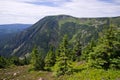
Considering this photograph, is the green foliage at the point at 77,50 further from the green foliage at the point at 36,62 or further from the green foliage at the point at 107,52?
the green foliage at the point at 107,52

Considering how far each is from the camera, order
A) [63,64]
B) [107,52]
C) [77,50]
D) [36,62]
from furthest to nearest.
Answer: [77,50] < [36,62] < [63,64] < [107,52]

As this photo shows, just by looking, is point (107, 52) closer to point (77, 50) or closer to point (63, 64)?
point (63, 64)

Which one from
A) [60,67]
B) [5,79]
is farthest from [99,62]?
[5,79]

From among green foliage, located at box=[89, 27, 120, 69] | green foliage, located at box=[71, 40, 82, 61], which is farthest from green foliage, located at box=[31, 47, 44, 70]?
green foliage, located at box=[89, 27, 120, 69]

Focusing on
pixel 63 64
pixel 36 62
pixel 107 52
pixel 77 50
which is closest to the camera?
pixel 107 52

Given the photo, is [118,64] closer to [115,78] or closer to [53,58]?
[115,78]

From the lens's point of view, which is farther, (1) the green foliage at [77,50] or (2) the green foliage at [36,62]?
(1) the green foliage at [77,50]

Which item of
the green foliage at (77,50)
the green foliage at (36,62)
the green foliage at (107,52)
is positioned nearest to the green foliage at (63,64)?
the green foliage at (107,52)

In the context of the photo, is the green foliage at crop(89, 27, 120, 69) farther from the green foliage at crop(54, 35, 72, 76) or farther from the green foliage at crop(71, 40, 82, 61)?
the green foliage at crop(71, 40, 82, 61)

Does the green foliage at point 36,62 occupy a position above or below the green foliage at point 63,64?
below

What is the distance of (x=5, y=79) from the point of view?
46.1m

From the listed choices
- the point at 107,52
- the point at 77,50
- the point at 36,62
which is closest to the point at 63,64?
the point at 107,52

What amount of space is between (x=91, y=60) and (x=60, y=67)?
21.3ft

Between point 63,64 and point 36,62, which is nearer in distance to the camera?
point 63,64
